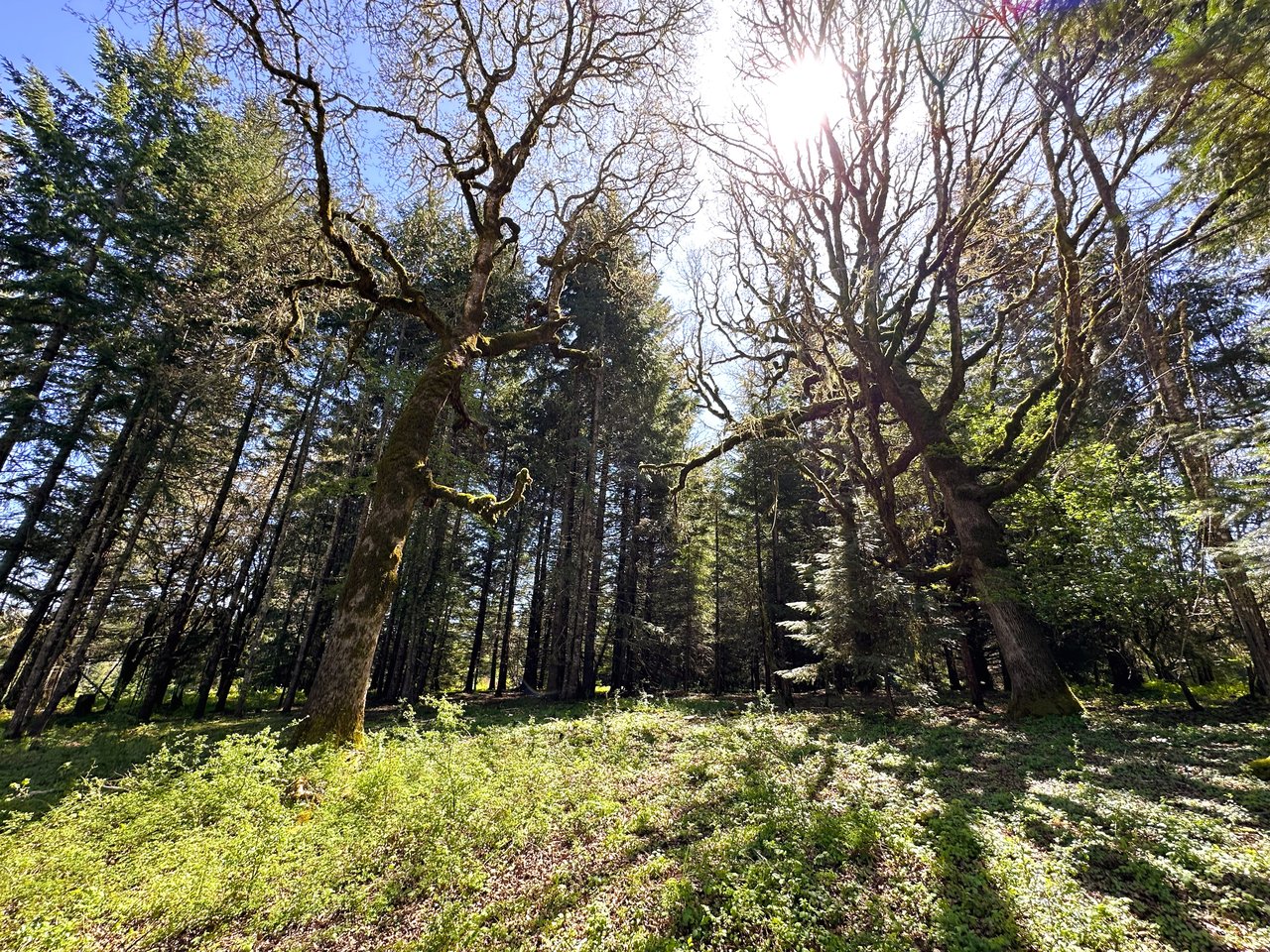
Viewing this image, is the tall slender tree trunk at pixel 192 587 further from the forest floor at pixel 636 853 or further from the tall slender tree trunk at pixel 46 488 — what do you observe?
the forest floor at pixel 636 853

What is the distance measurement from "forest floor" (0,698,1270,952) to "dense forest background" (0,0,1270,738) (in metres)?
1.75

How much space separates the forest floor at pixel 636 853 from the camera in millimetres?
2746

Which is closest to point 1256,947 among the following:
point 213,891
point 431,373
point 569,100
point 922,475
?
point 213,891

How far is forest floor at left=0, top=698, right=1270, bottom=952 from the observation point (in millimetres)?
2746

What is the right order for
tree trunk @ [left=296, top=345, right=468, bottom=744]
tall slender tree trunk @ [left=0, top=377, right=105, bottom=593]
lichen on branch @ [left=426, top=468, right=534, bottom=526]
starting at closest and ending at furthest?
tree trunk @ [left=296, top=345, right=468, bottom=744] < lichen on branch @ [left=426, top=468, right=534, bottom=526] < tall slender tree trunk @ [left=0, top=377, right=105, bottom=593]

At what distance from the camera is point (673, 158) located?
33.8 feet

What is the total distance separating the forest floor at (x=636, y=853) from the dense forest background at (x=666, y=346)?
5.74ft

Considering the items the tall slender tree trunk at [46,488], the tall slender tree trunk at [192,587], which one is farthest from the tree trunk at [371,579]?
the tall slender tree trunk at [46,488]

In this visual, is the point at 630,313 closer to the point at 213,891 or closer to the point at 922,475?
the point at 922,475

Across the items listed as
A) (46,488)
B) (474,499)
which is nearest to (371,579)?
(474,499)

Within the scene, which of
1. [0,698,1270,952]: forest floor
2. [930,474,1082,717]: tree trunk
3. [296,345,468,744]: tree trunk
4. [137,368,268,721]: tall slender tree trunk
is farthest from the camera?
[137,368,268,721]: tall slender tree trunk

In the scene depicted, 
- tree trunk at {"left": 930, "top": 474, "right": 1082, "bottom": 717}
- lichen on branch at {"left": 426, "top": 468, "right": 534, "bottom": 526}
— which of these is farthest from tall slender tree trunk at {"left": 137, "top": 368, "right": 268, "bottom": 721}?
tree trunk at {"left": 930, "top": 474, "right": 1082, "bottom": 717}

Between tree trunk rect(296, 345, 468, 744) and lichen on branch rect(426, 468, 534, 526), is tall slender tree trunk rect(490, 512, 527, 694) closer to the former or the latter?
lichen on branch rect(426, 468, 534, 526)

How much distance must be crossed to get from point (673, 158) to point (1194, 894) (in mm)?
12405
